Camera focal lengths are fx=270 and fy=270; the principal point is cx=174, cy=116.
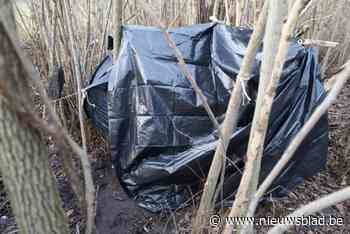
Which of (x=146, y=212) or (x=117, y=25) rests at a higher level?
(x=117, y=25)

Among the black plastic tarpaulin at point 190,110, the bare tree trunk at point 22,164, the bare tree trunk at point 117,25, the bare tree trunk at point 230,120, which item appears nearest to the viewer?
the bare tree trunk at point 22,164

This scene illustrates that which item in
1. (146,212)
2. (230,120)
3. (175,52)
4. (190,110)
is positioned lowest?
(146,212)

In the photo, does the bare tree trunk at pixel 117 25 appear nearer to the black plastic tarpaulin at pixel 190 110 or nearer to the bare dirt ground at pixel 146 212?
the black plastic tarpaulin at pixel 190 110

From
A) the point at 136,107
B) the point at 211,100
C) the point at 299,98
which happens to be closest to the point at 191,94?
the point at 211,100

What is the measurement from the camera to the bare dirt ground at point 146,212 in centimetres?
151

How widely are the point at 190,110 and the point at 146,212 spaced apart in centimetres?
66

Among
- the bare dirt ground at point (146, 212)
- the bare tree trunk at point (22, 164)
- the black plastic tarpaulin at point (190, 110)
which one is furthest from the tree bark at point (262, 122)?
the bare dirt ground at point (146, 212)

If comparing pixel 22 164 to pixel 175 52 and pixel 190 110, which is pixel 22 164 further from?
pixel 190 110

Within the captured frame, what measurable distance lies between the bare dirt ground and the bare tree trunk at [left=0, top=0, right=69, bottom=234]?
2.13 ft

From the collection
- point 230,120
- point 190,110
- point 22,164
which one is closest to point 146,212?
point 190,110

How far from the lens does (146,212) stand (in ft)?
5.24

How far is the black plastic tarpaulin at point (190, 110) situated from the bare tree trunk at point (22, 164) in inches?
30.3

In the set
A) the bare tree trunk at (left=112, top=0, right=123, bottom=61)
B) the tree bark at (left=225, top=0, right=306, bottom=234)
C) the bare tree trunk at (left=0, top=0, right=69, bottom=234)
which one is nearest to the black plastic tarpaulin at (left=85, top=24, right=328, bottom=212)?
the bare tree trunk at (left=112, top=0, right=123, bottom=61)

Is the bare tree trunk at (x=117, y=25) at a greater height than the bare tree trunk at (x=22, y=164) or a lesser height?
greater
